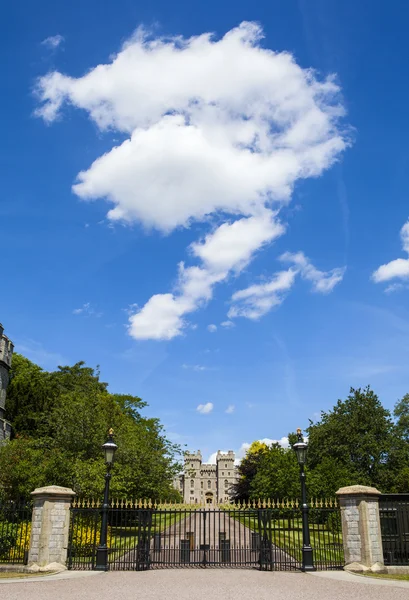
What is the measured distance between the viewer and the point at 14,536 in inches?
699

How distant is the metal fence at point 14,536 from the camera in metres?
17.4

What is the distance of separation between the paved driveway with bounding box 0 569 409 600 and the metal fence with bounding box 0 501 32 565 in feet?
9.15

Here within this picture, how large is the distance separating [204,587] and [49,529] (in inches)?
233

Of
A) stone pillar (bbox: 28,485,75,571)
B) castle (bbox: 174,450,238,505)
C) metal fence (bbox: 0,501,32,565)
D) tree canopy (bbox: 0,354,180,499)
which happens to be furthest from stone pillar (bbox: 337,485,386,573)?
castle (bbox: 174,450,238,505)

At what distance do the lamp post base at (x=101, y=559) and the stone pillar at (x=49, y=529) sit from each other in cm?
112

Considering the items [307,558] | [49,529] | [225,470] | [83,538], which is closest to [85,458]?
[83,538]

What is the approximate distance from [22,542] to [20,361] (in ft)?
156

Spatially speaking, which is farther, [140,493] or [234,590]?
[140,493]

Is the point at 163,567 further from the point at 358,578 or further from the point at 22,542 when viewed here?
the point at 358,578

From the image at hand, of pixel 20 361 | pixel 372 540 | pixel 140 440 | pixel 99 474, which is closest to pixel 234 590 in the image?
pixel 372 540

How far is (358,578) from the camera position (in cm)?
1505

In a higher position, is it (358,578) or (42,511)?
(42,511)

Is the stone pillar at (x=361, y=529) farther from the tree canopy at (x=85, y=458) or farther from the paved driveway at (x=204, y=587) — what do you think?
the tree canopy at (x=85, y=458)

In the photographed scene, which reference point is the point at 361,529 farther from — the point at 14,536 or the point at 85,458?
the point at 85,458
